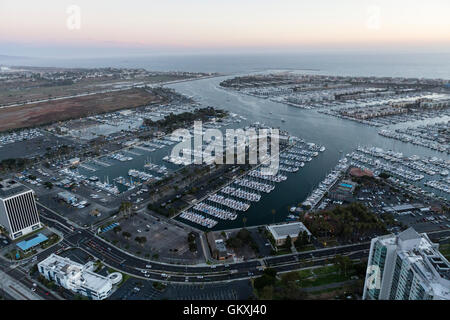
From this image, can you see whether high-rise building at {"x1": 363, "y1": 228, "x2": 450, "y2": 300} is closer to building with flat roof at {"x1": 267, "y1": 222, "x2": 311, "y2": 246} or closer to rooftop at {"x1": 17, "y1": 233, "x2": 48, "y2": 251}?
building with flat roof at {"x1": 267, "y1": 222, "x2": 311, "y2": 246}

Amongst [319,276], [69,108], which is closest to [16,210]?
[319,276]

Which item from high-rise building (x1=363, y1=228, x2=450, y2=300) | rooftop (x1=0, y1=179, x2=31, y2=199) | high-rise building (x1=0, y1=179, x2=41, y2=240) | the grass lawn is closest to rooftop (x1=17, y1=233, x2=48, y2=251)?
high-rise building (x1=0, y1=179, x2=41, y2=240)

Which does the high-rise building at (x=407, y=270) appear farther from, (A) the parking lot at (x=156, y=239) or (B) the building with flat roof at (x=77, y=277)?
(B) the building with flat roof at (x=77, y=277)

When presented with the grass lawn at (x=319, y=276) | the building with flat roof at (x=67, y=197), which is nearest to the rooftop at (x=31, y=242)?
the building with flat roof at (x=67, y=197)

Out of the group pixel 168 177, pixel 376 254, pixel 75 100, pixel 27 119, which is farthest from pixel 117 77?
pixel 376 254

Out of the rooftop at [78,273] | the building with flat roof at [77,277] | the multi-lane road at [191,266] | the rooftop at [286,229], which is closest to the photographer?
the building with flat roof at [77,277]
